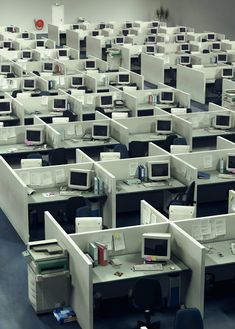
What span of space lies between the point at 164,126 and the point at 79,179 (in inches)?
142

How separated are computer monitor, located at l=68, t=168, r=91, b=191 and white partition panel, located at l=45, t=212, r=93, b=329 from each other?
7.87 ft

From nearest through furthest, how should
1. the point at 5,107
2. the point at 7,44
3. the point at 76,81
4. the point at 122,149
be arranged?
the point at 122,149 → the point at 5,107 → the point at 76,81 → the point at 7,44

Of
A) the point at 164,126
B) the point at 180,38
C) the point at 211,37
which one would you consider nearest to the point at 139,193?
the point at 164,126

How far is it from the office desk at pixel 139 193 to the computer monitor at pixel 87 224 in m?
1.96

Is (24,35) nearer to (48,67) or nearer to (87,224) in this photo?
(48,67)

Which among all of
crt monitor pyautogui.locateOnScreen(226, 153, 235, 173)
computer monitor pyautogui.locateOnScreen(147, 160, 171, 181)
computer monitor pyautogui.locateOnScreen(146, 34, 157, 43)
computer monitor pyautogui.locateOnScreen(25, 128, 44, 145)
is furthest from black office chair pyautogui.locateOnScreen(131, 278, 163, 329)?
computer monitor pyautogui.locateOnScreen(146, 34, 157, 43)

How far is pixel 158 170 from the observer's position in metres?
11.7

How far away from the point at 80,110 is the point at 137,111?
1.39 metres

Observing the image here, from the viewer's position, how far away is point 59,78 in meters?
18.1

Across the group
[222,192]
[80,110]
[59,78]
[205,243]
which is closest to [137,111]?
[80,110]

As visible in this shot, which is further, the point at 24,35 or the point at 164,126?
the point at 24,35

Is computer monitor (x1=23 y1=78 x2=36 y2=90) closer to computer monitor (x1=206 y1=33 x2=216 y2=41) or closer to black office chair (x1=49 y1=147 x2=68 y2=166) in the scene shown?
black office chair (x1=49 y1=147 x2=68 y2=166)

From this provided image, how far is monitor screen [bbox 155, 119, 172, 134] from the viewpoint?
566 inches

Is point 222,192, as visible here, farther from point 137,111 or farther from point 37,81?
point 37,81
